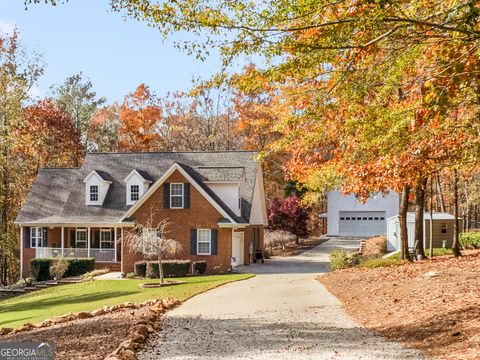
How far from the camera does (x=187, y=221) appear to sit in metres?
31.2

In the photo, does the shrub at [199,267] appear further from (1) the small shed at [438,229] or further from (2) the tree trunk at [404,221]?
(1) the small shed at [438,229]

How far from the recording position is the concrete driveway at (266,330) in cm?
938

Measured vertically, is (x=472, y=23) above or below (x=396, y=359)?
above

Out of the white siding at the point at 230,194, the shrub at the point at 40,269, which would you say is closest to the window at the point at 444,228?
the white siding at the point at 230,194

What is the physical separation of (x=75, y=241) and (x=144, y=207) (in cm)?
611

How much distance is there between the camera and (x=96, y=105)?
5950 centimetres

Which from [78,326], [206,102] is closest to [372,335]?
[78,326]

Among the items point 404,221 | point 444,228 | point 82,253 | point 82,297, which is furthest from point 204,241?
point 444,228

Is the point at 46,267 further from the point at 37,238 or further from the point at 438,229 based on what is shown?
the point at 438,229

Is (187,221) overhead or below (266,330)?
overhead

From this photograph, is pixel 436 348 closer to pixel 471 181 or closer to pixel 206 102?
pixel 471 181

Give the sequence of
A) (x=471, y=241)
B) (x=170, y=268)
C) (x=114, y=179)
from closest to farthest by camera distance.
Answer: (x=170, y=268), (x=471, y=241), (x=114, y=179)

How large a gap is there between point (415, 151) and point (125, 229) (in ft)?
74.9

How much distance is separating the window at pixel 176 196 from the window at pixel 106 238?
5811 millimetres
